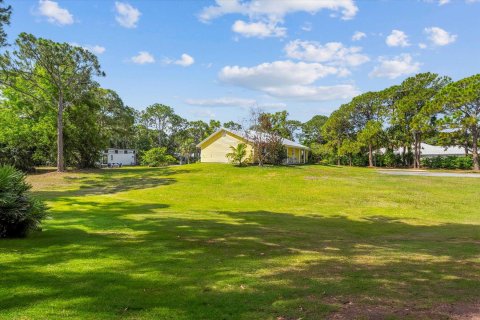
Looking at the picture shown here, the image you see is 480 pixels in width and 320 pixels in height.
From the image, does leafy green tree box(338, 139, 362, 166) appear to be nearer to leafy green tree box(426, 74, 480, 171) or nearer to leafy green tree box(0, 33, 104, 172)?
leafy green tree box(426, 74, 480, 171)

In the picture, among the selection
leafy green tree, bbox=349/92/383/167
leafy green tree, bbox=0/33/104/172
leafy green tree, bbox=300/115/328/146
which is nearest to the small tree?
leafy green tree, bbox=0/33/104/172

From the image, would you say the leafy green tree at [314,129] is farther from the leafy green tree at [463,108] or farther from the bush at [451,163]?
the leafy green tree at [463,108]

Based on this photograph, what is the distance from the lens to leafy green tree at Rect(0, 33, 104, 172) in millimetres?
31328

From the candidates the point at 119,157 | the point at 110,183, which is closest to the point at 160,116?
the point at 119,157

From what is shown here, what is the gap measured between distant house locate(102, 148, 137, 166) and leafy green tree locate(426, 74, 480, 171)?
5396 centimetres

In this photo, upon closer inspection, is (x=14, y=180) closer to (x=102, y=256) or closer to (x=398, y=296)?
(x=102, y=256)

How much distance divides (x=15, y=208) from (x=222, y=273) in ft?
17.9

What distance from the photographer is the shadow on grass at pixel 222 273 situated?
4.47 m

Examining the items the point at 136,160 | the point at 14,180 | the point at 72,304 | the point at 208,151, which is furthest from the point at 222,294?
the point at 136,160

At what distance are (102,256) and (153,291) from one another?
2.29 m

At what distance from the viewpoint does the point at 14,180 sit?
28.7ft

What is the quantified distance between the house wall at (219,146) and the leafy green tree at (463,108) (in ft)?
87.5

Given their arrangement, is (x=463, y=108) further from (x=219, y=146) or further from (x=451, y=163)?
(x=219, y=146)

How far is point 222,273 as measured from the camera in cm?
595
